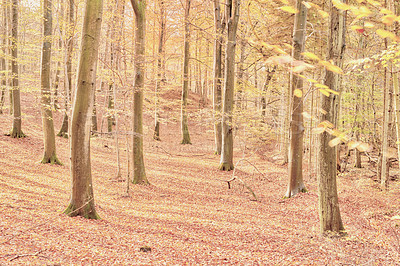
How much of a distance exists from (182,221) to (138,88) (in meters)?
4.25

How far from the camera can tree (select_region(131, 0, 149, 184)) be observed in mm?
8250

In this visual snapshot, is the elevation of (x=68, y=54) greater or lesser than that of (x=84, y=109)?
greater

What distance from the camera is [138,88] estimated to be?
27.5 ft

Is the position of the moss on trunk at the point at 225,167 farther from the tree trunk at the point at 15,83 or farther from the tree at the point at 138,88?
the tree trunk at the point at 15,83

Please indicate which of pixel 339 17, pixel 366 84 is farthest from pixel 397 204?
pixel 339 17

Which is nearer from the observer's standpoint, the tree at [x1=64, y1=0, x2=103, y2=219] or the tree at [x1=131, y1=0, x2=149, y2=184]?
the tree at [x1=64, y1=0, x2=103, y2=219]

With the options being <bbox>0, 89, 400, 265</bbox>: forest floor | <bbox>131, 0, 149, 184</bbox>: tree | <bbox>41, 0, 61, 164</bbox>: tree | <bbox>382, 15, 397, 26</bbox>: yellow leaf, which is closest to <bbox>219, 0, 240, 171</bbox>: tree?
<bbox>0, 89, 400, 265</bbox>: forest floor

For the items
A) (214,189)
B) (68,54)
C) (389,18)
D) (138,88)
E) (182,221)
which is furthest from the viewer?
(68,54)

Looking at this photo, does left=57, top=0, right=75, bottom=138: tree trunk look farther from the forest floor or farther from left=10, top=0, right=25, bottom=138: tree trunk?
the forest floor

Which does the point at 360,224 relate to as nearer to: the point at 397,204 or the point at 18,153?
the point at 397,204

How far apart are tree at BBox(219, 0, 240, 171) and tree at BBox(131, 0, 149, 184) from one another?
3.79 m

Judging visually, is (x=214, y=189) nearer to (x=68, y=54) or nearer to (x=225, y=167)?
(x=225, y=167)

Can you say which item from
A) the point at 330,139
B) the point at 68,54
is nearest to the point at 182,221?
the point at 330,139

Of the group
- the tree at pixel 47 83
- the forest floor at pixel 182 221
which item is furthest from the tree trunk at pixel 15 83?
the tree at pixel 47 83
